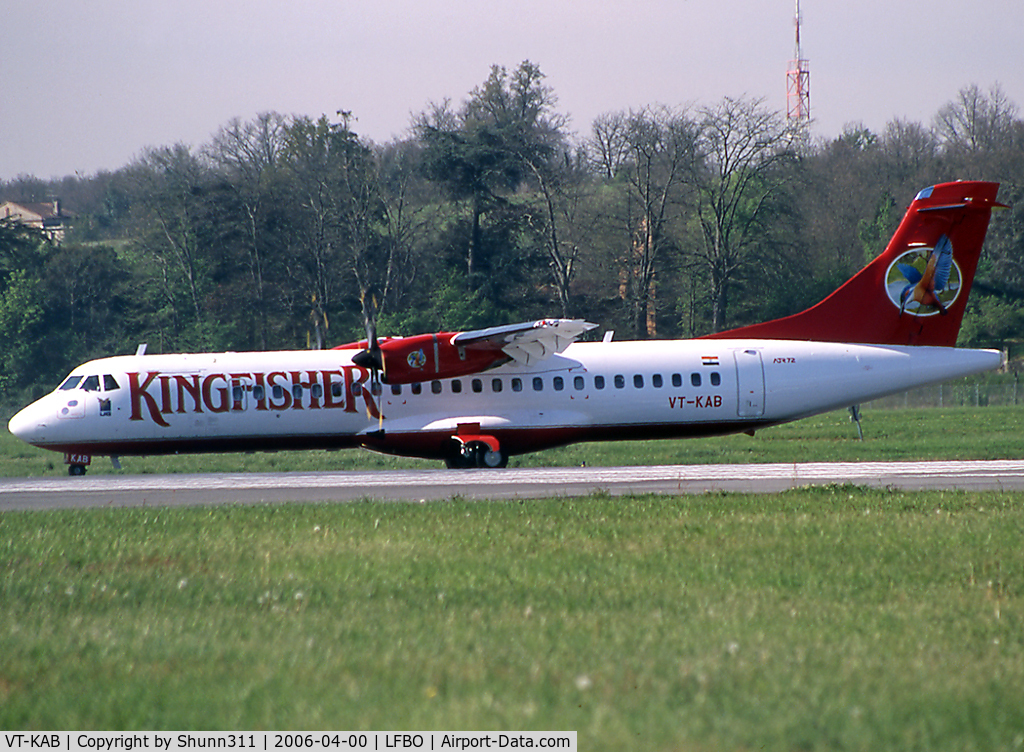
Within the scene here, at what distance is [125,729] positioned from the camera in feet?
19.6

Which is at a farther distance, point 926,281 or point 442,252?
point 442,252

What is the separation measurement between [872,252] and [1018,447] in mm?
38689

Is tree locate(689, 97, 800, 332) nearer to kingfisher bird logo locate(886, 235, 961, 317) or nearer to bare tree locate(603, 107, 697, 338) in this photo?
bare tree locate(603, 107, 697, 338)

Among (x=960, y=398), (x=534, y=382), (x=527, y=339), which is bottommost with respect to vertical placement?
(x=960, y=398)

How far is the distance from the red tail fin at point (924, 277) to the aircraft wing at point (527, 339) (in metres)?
5.69

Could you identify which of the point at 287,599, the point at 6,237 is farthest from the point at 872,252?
the point at 287,599

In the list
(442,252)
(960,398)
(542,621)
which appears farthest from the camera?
(442,252)

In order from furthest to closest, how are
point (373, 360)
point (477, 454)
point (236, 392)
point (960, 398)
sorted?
point (960, 398)
point (477, 454)
point (236, 392)
point (373, 360)

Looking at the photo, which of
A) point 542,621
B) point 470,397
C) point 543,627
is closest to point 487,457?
point 470,397

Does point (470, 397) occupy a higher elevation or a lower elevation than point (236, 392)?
lower
